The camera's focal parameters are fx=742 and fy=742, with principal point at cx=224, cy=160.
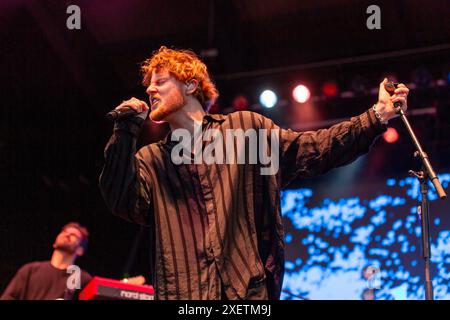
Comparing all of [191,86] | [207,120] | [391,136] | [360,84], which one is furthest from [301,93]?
[207,120]

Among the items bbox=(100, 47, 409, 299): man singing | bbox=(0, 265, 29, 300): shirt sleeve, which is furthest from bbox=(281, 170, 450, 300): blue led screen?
bbox=(100, 47, 409, 299): man singing

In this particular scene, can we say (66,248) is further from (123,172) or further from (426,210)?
(426,210)

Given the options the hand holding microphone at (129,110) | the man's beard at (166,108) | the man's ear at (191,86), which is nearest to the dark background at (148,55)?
the man's ear at (191,86)

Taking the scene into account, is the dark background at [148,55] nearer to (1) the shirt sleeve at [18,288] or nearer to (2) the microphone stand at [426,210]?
(1) the shirt sleeve at [18,288]

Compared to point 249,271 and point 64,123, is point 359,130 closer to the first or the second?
point 249,271

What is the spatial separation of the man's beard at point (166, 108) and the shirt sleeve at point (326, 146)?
362mm

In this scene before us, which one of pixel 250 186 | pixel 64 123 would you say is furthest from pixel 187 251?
pixel 64 123

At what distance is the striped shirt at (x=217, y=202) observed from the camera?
2.52 m

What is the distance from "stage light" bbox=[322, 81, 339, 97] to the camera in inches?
257

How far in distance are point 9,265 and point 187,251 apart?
465 centimetres

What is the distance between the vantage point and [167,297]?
2518 mm

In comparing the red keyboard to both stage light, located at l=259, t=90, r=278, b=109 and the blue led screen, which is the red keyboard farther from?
stage light, located at l=259, t=90, r=278, b=109

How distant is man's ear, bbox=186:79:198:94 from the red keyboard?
185cm

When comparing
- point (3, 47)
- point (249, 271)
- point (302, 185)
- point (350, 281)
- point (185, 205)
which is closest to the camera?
point (249, 271)
